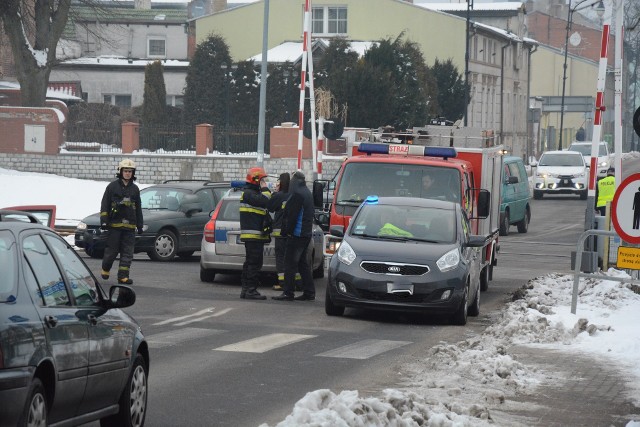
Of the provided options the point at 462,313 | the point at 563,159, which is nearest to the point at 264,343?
the point at 462,313

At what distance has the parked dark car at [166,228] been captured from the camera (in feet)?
78.3

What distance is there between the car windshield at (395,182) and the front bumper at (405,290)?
12.1ft

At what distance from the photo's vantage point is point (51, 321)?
21.8 ft

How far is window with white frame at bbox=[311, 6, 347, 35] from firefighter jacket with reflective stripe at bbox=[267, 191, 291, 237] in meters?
62.4

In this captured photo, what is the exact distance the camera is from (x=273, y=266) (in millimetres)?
19656

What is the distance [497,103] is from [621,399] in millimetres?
81371

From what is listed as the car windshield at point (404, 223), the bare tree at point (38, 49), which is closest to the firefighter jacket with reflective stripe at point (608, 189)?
the car windshield at point (404, 223)

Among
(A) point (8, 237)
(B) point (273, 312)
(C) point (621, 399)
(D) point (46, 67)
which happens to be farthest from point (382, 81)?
(A) point (8, 237)

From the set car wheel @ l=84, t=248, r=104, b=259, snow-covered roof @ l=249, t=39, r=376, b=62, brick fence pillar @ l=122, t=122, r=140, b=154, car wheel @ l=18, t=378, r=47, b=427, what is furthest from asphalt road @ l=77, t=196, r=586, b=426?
snow-covered roof @ l=249, t=39, r=376, b=62

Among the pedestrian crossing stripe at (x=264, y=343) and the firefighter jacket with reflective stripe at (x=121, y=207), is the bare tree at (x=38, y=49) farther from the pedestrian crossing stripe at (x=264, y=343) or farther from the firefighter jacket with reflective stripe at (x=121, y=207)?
the pedestrian crossing stripe at (x=264, y=343)

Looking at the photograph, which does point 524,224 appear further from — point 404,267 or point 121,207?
point 404,267

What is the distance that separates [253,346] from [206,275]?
7.24m

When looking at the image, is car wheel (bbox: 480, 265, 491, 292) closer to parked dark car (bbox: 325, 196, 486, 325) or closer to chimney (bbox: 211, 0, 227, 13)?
parked dark car (bbox: 325, 196, 486, 325)

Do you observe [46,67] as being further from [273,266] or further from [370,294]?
[370,294]
